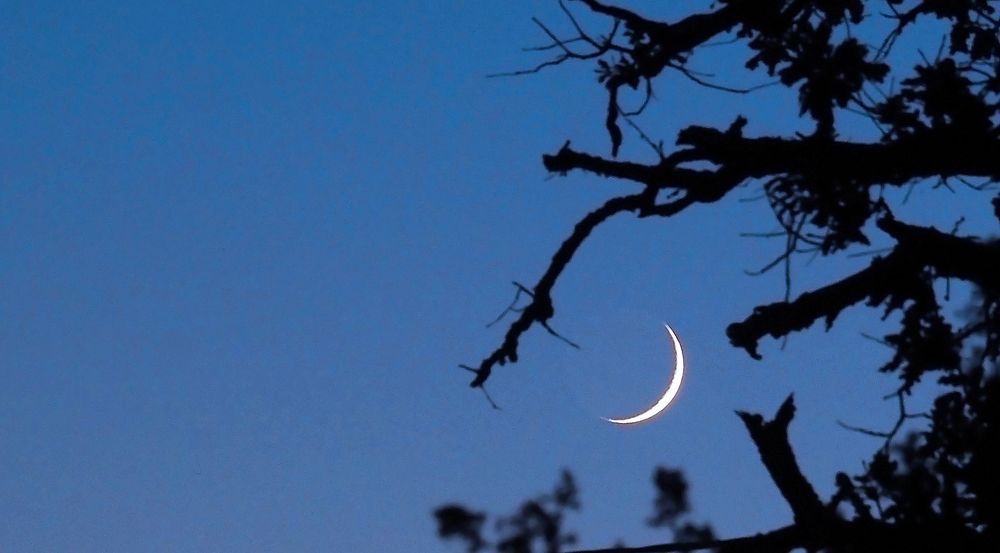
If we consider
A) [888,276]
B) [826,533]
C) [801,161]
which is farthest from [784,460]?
[801,161]

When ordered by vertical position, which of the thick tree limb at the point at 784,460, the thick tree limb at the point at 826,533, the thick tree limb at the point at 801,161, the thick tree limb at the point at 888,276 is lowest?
the thick tree limb at the point at 826,533

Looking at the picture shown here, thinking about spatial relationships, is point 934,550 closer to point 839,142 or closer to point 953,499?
point 953,499

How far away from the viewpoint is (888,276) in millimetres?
6277

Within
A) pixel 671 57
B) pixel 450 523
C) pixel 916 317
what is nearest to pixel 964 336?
pixel 916 317

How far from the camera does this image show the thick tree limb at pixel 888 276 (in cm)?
609

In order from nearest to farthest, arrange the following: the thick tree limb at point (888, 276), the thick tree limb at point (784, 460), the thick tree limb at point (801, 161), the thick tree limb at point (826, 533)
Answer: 1. the thick tree limb at point (826, 533)
2. the thick tree limb at point (784, 460)
3. the thick tree limb at point (888, 276)
4. the thick tree limb at point (801, 161)

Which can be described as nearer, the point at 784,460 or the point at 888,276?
the point at 784,460

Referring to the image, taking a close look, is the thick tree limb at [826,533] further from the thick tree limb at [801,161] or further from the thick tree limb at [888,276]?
the thick tree limb at [801,161]

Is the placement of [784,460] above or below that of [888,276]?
below

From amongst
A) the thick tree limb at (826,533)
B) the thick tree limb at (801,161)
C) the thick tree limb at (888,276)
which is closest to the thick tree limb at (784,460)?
the thick tree limb at (826,533)

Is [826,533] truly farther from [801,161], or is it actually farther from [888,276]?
[801,161]

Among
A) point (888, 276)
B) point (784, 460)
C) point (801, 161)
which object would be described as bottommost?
point (784, 460)

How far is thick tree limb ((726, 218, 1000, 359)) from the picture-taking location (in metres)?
6.09

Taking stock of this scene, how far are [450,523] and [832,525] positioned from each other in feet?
4.58
